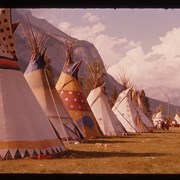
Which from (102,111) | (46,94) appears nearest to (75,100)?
(102,111)

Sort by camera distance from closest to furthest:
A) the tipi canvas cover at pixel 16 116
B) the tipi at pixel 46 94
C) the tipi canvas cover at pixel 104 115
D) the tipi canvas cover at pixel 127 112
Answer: the tipi canvas cover at pixel 16 116 → the tipi at pixel 46 94 → the tipi canvas cover at pixel 104 115 → the tipi canvas cover at pixel 127 112

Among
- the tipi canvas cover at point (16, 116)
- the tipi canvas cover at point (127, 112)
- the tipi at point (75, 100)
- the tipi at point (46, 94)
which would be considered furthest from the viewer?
the tipi canvas cover at point (127, 112)

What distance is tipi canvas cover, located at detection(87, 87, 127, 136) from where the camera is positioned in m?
26.4

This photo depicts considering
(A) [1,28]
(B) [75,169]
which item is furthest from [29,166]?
(A) [1,28]

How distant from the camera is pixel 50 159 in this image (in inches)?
432

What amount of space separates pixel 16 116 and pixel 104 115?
1605 cm

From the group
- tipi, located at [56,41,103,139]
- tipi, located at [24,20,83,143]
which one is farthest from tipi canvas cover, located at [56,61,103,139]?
tipi, located at [24,20,83,143]

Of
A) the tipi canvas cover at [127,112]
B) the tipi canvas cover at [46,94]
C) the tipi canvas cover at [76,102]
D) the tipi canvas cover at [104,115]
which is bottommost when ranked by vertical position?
the tipi canvas cover at [127,112]

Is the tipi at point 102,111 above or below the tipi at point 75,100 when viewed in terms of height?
below

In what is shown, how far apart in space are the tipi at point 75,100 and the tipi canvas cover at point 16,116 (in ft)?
32.1

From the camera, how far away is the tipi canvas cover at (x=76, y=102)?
2209 cm

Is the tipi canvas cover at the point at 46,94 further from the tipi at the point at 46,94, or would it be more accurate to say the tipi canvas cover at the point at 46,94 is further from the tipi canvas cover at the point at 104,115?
the tipi canvas cover at the point at 104,115

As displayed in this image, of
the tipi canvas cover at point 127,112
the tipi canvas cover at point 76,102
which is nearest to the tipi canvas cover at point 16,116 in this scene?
the tipi canvas cover at point 76,102

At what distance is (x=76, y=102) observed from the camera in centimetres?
2253
